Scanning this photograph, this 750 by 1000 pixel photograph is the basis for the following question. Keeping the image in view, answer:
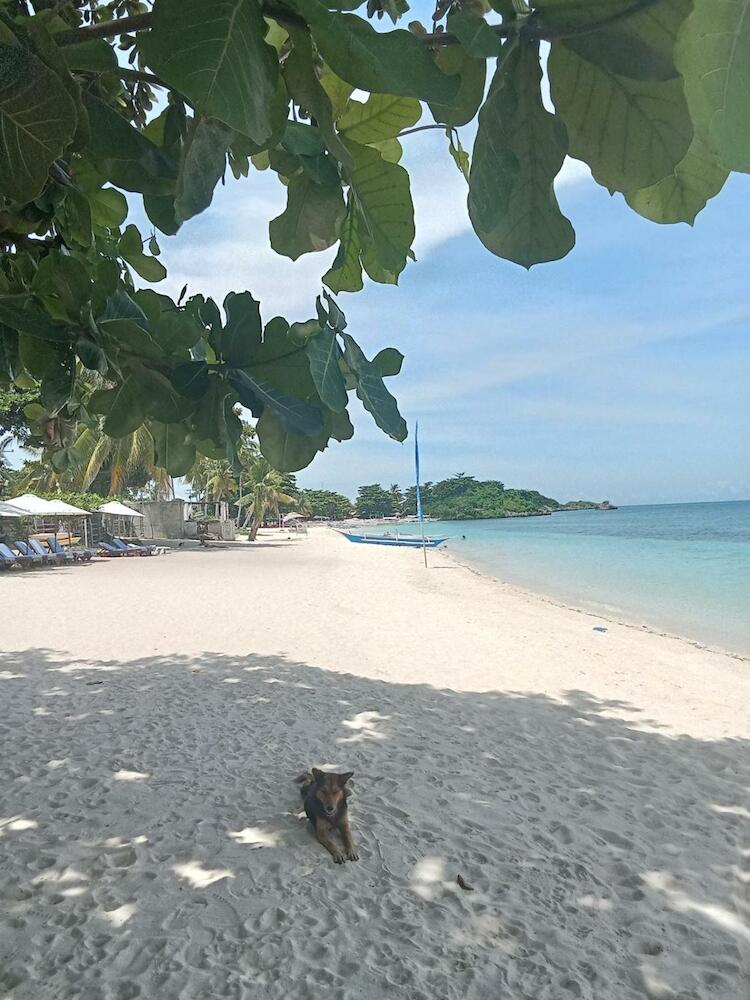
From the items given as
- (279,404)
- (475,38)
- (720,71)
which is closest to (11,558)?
(279,404)

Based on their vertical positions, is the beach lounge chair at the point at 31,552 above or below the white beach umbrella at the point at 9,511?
below

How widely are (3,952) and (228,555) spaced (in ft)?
69.2

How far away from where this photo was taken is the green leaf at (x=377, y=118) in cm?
94

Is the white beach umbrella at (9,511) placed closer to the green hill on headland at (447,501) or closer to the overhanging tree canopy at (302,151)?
the overhanging tree canopy at (302,151)

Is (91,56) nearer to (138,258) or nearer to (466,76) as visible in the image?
(466,76)

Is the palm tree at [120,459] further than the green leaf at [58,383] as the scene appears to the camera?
Yes

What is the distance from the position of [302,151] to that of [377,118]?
5.3 inches

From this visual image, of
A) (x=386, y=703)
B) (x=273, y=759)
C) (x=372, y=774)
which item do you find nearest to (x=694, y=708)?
(x=386, y=703)

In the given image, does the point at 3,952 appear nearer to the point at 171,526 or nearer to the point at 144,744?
the point at 144,744

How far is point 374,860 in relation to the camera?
257 cm

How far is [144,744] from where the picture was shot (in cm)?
384

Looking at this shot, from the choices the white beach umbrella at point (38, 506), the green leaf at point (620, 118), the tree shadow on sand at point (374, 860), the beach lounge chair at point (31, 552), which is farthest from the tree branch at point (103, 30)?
the white beach umbrella at point (38, 506)

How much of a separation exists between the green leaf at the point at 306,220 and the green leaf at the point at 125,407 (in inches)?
14.1

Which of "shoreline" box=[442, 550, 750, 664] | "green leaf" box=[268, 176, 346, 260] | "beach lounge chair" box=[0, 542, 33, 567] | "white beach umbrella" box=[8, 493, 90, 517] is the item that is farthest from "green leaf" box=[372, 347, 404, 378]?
"white beach umbrella" box=[8, 493, 90, 517]
